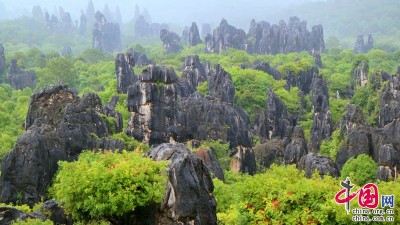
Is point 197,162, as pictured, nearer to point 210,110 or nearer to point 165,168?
point 165,168

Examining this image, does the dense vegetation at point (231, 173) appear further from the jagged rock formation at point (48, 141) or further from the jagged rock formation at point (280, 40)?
the jagged rock formation at point (280, 40)

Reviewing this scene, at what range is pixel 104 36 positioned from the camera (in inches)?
6786

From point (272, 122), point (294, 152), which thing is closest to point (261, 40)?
point (272, 122)

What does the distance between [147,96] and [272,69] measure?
2109 inches

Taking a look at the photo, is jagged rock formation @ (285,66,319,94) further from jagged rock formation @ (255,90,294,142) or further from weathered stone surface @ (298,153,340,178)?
weathered stone surface @ (298,153,340,178)

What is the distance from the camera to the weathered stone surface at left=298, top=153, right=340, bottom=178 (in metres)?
41.0

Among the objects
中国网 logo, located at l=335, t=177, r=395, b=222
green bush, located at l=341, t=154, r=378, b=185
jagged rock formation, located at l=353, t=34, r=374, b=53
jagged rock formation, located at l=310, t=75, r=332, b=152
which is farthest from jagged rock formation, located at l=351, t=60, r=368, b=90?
中国网 logo, located at l=335, t=177, r=395, b=222

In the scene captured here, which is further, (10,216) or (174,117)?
(174,117)

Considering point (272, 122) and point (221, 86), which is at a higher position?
point (221, 86)

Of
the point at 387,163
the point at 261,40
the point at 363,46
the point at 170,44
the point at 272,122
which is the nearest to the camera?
the point at 387,163

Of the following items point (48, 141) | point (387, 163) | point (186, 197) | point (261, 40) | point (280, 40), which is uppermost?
point (261, 40)

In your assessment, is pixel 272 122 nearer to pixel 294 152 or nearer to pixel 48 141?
pixel 294 152

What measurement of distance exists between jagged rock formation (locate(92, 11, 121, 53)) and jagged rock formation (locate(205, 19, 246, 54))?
137 ft

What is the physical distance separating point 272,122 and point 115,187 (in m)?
51.6
